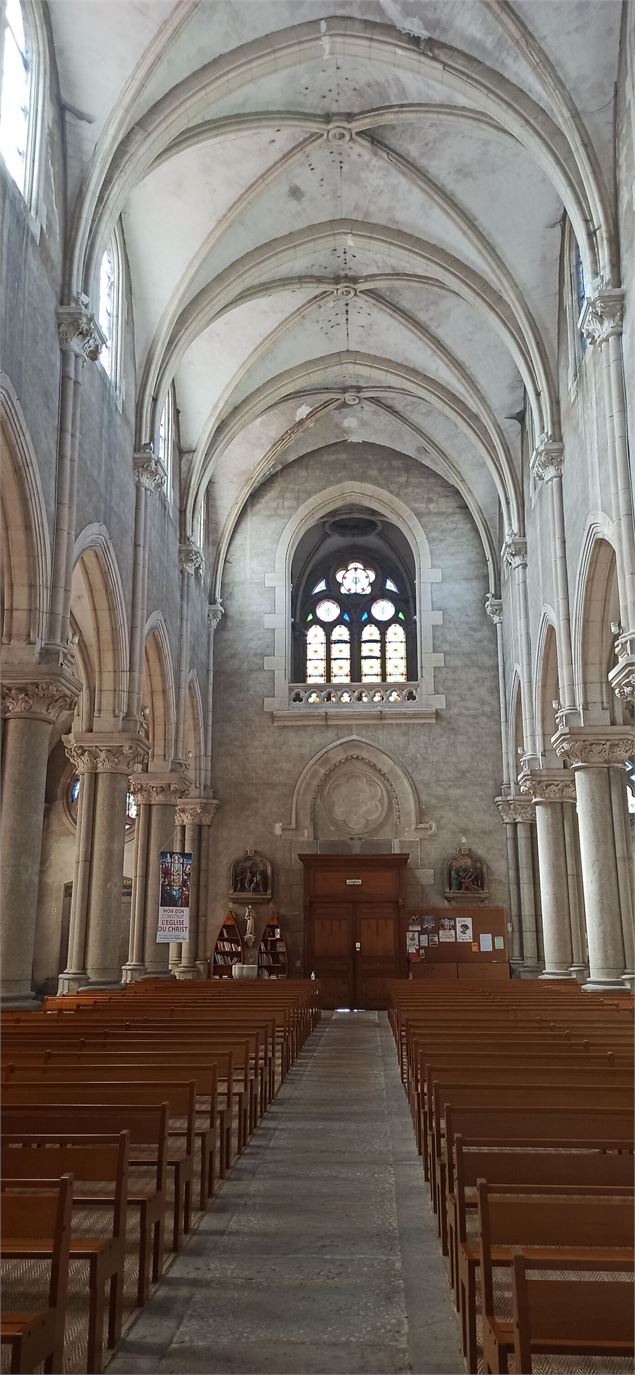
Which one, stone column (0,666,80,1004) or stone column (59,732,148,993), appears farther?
stone column (59,732,148,993)

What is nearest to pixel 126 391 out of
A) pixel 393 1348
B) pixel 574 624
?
pixel 574 624

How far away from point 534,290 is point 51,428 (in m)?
9.54

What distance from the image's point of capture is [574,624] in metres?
17.1

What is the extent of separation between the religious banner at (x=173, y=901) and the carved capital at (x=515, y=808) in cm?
1029

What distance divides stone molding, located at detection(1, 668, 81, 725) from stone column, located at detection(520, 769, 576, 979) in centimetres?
1052

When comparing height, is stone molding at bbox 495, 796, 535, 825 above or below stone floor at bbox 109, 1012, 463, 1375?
above

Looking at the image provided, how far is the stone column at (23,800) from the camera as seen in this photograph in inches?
498

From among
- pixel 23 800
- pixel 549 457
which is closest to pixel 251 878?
pixel 549 457

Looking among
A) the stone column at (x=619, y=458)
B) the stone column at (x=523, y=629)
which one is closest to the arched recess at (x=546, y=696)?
the stone column at (x=523, y=629)

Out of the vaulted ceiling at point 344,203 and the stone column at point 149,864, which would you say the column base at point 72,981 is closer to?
the stone column at point 149,864

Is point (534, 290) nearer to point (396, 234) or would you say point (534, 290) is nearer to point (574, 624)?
point (396, 234)

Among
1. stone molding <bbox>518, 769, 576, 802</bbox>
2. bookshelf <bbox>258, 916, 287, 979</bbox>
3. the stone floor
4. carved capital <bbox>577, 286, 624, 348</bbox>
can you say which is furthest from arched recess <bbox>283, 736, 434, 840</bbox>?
the stone floor

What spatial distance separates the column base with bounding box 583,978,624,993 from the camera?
15.3 meters

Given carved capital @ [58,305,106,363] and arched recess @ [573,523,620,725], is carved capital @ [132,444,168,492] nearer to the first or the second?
carved capital @ [58,305,106,363]
